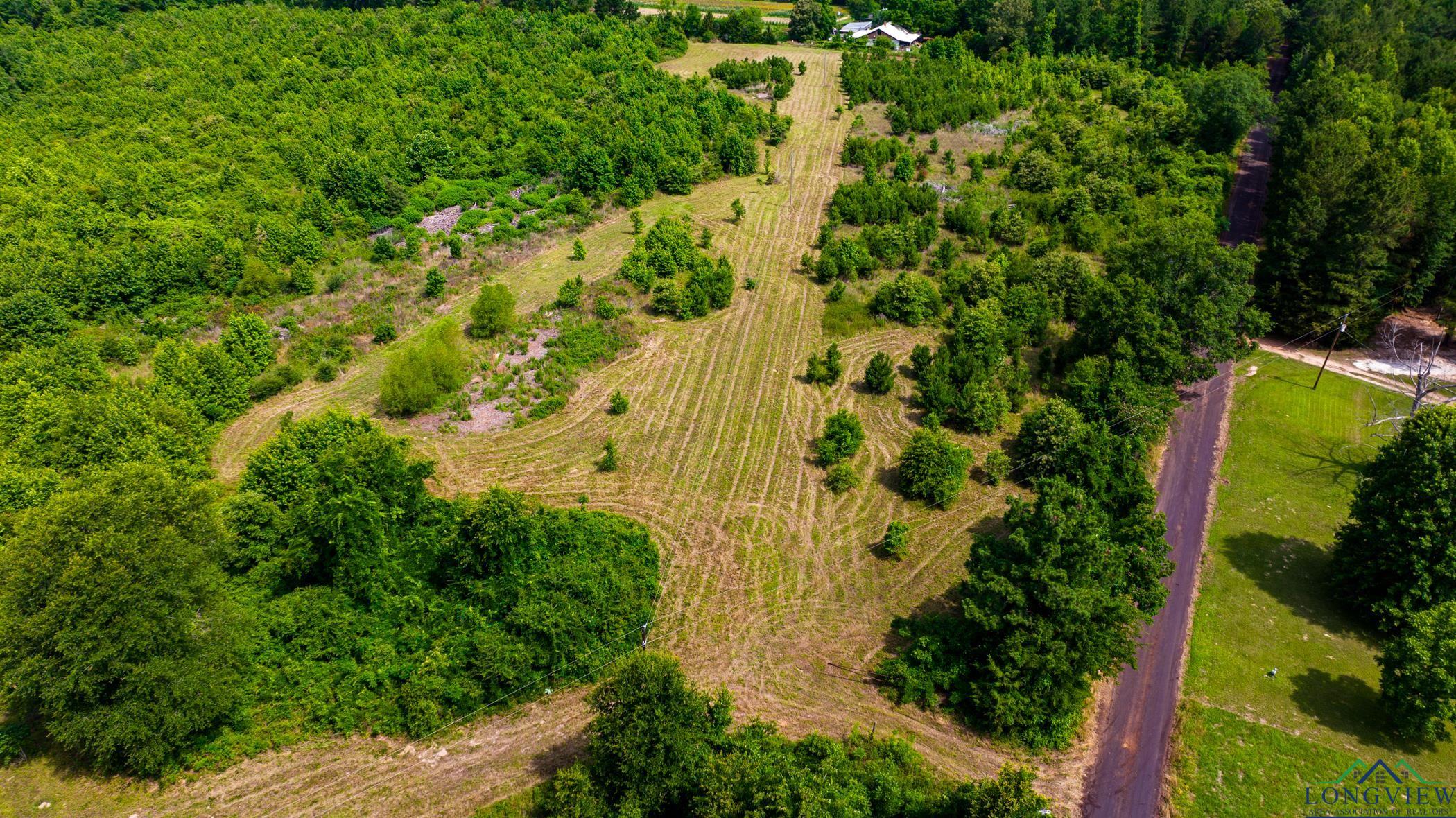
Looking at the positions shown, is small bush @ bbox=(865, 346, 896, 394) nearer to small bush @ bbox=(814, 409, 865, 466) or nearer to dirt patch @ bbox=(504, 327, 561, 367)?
small bush @ bbox=(814, 409, 865, 466)

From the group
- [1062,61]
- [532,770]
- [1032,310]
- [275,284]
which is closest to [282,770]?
[532,770]

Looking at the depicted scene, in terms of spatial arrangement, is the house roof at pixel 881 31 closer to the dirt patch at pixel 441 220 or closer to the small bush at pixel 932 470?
the dirt patch at pixel 441 220

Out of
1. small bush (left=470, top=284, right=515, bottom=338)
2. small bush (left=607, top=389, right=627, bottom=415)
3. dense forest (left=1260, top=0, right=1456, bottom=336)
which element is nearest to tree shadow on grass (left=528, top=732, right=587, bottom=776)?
small bush (left=607, top=389, right=627, bottom=415)

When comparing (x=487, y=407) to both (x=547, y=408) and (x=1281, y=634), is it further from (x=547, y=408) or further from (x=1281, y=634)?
(x=1281, y=634)

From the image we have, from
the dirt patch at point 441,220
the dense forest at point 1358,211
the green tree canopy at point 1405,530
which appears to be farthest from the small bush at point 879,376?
the dirt patch at point 441,220

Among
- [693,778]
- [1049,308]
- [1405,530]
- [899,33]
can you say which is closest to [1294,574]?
[1405,530]

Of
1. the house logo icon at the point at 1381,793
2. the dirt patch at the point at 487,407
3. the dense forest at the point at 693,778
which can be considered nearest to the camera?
the dense forest at the point at 693,778

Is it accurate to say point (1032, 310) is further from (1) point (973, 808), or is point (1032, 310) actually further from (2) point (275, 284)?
(2) point (275, 284)
